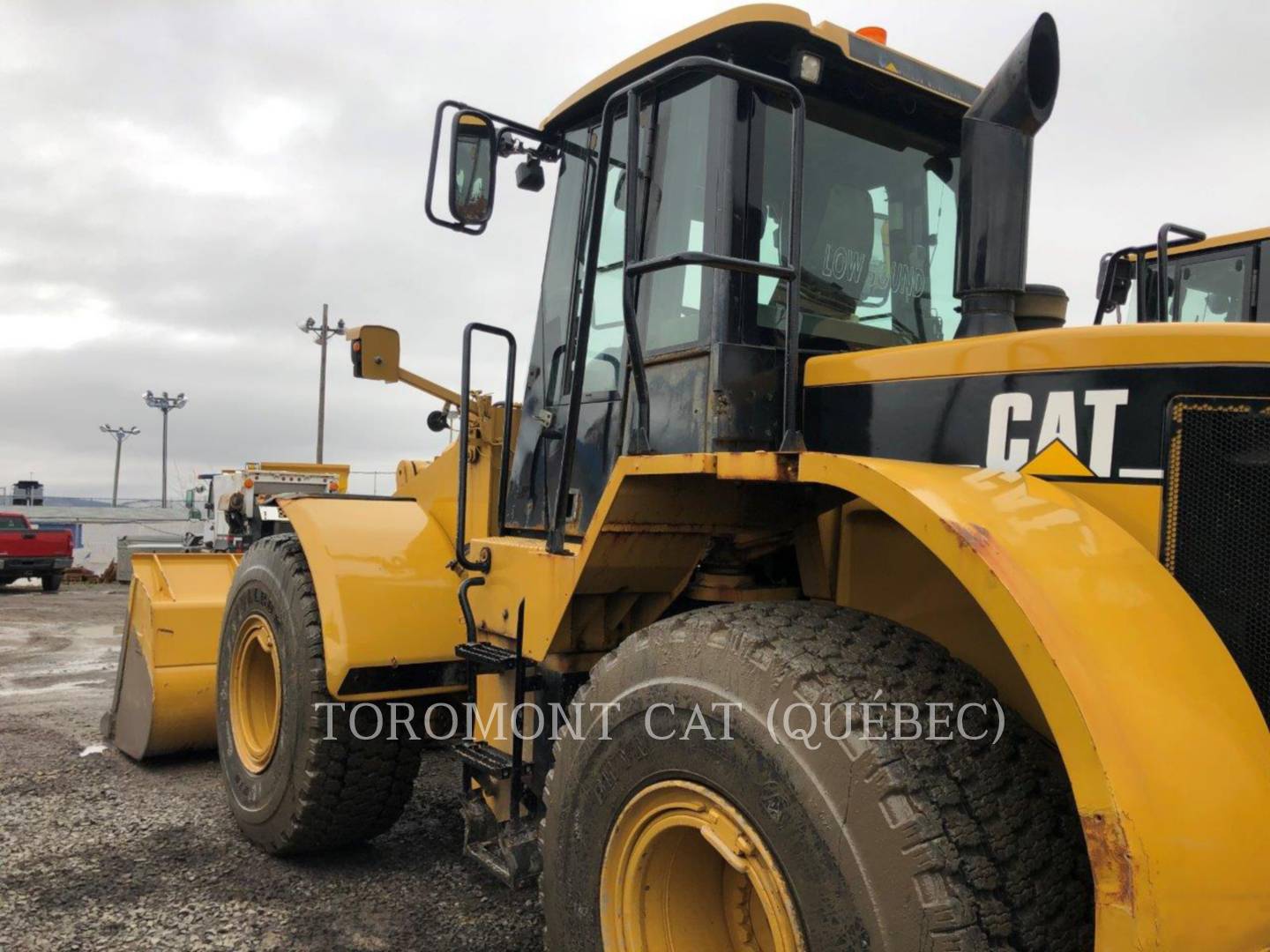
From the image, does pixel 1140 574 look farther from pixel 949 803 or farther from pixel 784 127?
pixel 784 127

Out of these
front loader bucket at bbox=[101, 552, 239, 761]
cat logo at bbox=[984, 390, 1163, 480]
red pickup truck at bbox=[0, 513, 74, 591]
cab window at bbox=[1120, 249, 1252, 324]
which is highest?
cab window at bbox=[1120, 249, 1252, 324]

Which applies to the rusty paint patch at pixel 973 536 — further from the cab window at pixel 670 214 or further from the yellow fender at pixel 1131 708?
the cab window at pixel 670 214

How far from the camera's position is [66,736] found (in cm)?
612

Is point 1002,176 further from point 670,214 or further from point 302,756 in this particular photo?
point 302,756

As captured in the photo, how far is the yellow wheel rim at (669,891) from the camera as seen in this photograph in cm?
225

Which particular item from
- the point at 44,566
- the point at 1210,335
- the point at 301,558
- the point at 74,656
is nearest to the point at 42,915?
the point at 301,558

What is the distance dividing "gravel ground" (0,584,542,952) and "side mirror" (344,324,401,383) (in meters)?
1.94

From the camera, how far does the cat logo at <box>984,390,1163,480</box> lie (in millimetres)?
1965

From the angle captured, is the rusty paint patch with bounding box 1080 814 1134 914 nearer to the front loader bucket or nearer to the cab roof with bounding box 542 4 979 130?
the cab roof with bounding box 542 4 979 130

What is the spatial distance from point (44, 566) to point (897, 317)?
19.1 metres

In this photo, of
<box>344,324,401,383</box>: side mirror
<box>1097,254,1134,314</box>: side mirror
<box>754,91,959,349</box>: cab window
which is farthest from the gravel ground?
<box>1097,254,1134,314</box>: side mirror

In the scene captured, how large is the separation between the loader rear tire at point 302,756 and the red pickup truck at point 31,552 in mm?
16283

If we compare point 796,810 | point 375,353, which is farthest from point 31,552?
point 796,810

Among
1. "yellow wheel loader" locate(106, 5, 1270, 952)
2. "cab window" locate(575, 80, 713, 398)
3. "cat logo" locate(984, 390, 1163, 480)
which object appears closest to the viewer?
"yellow wheel loader" locate(106, 5, 1270, 952)
